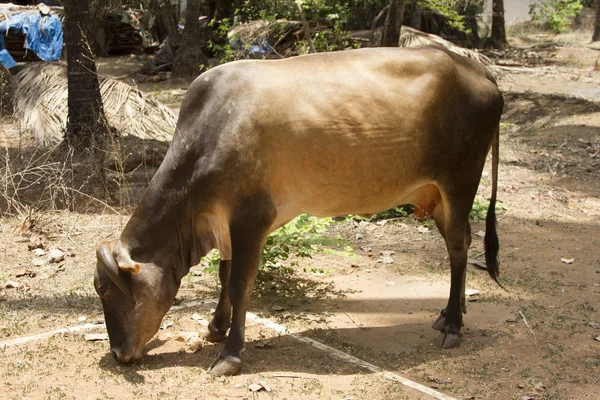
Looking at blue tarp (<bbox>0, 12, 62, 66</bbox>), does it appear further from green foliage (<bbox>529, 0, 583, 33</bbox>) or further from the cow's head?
the cow's head

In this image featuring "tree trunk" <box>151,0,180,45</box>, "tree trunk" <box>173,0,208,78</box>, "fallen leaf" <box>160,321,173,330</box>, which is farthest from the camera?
"tree trunk" <box>151,0,180,45</box>

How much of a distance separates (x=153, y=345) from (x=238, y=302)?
78cm

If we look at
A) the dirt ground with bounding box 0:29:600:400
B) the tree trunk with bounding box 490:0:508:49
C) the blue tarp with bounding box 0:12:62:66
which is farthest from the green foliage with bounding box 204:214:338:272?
the tree trunk with bounding box 490:0:508:49

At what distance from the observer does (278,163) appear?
4.61 metres

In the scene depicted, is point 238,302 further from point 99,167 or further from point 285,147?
point 99,167

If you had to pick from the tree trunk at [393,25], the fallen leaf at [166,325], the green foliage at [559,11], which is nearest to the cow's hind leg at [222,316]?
the fallen leaf at [166,325]

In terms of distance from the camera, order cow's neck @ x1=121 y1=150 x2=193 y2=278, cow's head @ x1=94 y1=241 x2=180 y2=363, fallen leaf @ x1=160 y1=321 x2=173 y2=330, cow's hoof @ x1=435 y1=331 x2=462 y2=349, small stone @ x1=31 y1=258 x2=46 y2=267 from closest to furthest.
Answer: cow's head @ x1=94 y1=241 x2=180 y2=363 → cow's neck @ x1=121 y1=150 x2=193 y2=278 → cow's hoof @ x1=435 y1=331 x2=462 y2=349 → fallen leaf @ x1=160 y1=321 x2=173 y2=330 → small stone @ x1=31 y1=258 x2=46 y2=267

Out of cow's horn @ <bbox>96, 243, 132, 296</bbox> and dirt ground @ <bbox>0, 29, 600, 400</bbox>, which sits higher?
cow's horn @ <bbox>96, 243, 132, 296</bbox>

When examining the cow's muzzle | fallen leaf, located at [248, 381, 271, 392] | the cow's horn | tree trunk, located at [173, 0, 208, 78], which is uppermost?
the cow's horn

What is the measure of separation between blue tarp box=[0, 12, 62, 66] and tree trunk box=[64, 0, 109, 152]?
1004cm

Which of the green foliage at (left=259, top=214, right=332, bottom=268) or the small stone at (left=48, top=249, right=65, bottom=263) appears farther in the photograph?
the small stone at (left=48, top=249, right=65, bottom=263)

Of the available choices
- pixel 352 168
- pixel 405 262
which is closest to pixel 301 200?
pixel 352 168

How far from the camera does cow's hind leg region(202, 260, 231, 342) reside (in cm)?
513

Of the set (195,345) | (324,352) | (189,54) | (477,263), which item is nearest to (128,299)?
(195,345)
